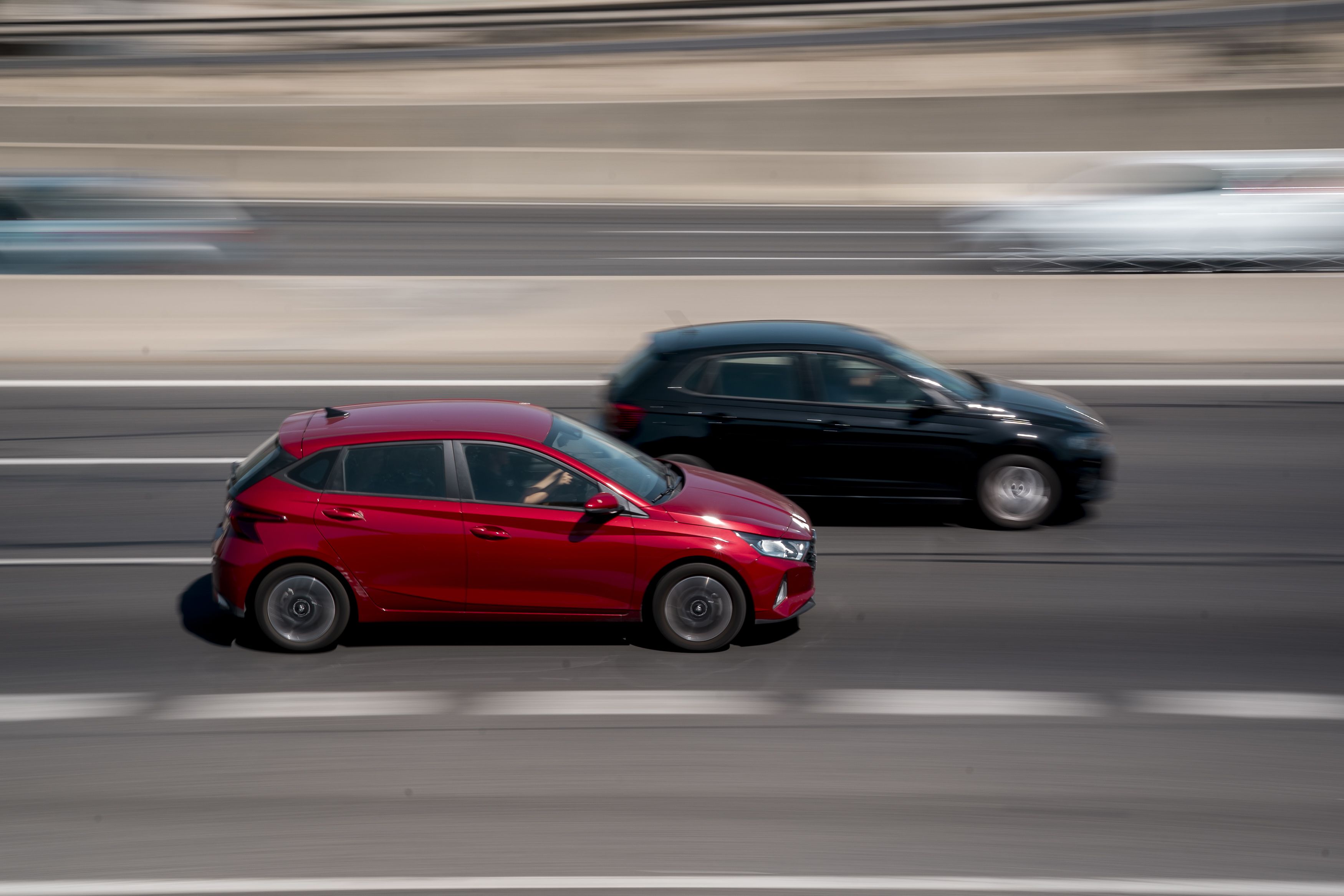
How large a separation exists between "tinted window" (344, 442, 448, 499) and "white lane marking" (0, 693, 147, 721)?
159cm

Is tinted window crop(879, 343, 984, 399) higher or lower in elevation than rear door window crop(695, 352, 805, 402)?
higher

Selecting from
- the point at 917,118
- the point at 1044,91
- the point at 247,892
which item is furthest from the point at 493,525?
the point at 1044,91

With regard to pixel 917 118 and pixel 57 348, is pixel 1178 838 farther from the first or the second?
pixel 917 118

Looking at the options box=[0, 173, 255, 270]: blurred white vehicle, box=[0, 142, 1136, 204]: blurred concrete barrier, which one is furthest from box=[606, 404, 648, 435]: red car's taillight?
box=[0, 142, 1136, 204]: blurred concrete barrier

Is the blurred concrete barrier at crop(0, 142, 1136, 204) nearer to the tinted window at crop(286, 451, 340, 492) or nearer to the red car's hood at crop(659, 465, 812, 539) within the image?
the red car's hood at crop(659, 465, 812, 539)

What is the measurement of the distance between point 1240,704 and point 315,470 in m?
5.16

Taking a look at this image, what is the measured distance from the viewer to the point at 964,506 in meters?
9.99

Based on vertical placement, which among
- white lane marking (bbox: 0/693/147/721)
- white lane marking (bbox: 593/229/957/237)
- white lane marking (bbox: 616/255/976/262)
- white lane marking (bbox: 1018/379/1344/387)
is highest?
white lane marking (bbox: 593/229/957/237)

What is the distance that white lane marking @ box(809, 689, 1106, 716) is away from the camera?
271 inches

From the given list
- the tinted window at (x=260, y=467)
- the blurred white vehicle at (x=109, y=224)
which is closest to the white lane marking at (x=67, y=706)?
the tinted window at (x=260, y=467)

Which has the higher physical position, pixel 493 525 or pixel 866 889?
pixel 493 525

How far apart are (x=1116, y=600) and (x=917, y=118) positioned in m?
22.5

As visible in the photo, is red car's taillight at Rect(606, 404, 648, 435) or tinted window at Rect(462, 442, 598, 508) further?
red car's taillight at Rect(606, 404, 648, 435)

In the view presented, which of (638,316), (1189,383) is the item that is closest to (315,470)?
(638,316)
